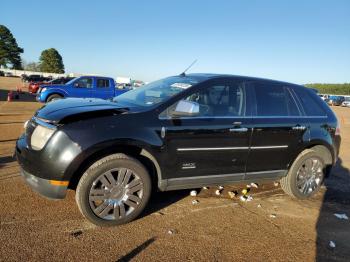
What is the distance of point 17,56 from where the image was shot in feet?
328

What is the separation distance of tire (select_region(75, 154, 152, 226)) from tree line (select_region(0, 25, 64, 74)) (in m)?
105

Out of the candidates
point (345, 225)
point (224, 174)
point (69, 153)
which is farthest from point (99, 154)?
point (345, 225)

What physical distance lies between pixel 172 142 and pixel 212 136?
572mm

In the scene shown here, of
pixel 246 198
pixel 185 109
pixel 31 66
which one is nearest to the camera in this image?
pixel 185 109

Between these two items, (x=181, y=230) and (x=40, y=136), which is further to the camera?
(x=181, y=230)

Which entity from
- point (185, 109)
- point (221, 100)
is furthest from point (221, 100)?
point (185, 109)

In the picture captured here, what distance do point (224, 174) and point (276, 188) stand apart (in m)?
1.71

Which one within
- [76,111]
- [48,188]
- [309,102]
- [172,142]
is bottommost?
[48,188]

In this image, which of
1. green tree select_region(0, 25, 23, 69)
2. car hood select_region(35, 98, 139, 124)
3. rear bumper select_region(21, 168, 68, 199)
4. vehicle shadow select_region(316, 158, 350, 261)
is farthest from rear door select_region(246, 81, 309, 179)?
green tree select_region(0, 25, 23, 69)

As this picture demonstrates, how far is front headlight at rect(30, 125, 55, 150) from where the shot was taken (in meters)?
3.61

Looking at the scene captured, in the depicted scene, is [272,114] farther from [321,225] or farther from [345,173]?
[345,173]

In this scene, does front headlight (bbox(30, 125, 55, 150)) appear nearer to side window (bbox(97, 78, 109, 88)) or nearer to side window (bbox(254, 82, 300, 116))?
side window (bbox(254, 82, 300, 116))

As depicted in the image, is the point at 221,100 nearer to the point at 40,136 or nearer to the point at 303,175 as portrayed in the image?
the point at 303,175

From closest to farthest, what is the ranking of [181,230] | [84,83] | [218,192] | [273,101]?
1. [181,230]
2. [273,101]
3. [218,192]
4. [84,83]
